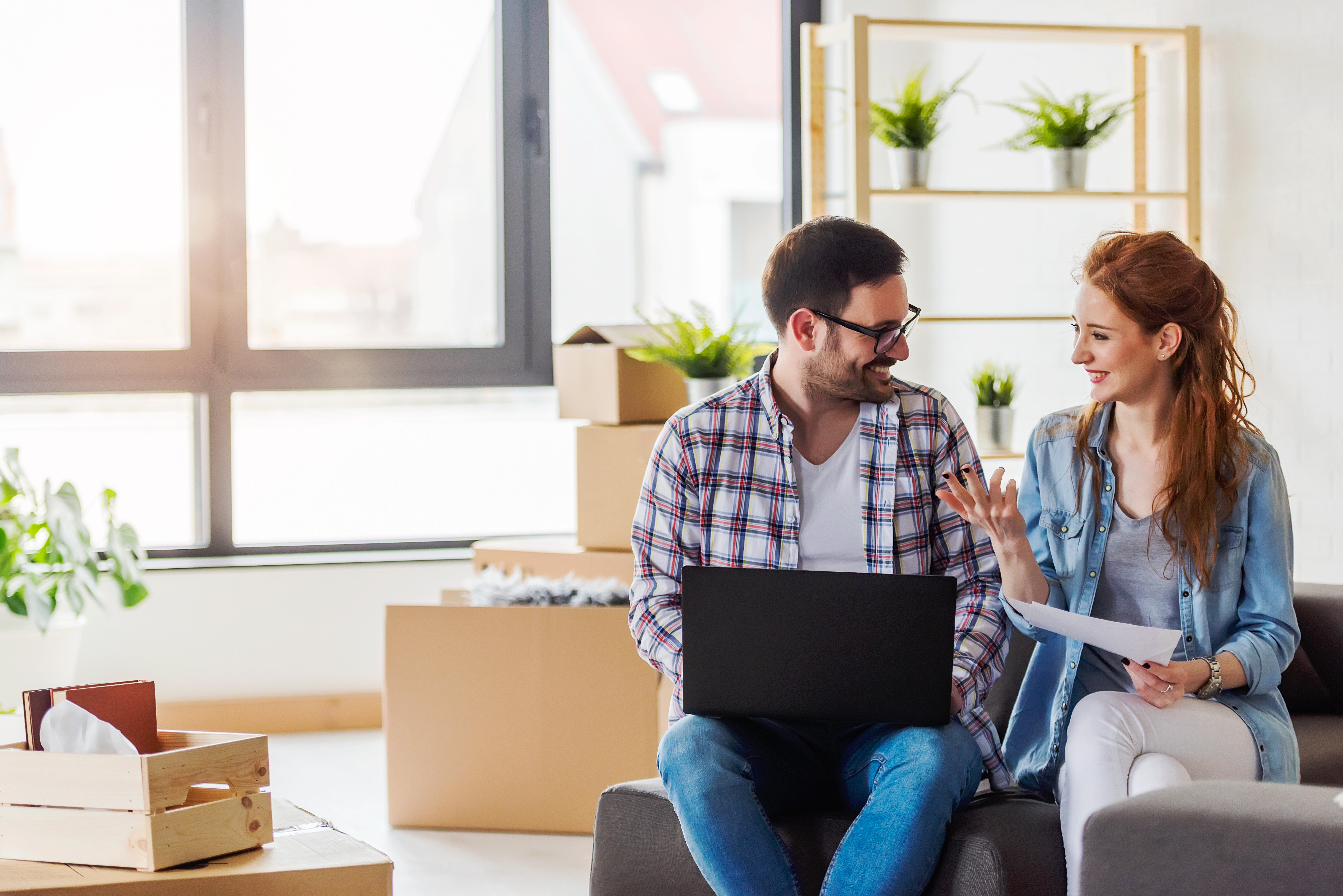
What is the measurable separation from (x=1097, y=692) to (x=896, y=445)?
428 millimetres

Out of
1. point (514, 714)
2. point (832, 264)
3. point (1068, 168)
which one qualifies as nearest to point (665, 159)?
point (1068, 168)

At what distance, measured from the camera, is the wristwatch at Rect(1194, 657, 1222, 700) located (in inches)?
70.4

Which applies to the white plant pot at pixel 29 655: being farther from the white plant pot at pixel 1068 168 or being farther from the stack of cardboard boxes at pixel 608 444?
the white plant pot at pixel 1068 168

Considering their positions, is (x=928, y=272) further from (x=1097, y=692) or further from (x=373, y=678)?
(x=1097, y=692)

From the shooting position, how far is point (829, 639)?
65.5 inches

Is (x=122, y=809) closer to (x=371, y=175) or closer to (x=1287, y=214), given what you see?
(x=371, y=175)

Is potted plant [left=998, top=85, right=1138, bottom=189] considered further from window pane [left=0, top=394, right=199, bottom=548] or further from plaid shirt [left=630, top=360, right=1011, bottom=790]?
window pane [left=0, top=394, right=199, bottom=548]

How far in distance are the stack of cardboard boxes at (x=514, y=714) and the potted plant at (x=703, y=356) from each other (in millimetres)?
574

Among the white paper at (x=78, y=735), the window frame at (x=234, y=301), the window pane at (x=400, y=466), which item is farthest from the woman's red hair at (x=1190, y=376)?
the window frame at (x=234, y=301)

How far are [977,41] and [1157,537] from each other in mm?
2191

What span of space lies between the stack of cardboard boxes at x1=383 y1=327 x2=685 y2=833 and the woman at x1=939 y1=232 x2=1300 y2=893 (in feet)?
3.28

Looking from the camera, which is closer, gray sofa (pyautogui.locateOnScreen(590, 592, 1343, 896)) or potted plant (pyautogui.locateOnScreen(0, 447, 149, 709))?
gray sofa (pyautogui.locateOnScreen(590, 592, 1343, 896))

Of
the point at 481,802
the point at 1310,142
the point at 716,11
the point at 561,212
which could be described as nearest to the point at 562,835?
the point at 481,802

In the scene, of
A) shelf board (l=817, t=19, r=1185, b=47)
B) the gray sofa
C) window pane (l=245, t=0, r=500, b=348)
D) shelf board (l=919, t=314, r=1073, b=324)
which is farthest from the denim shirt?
window pane (l=245, t=0, r=500, b=348)
